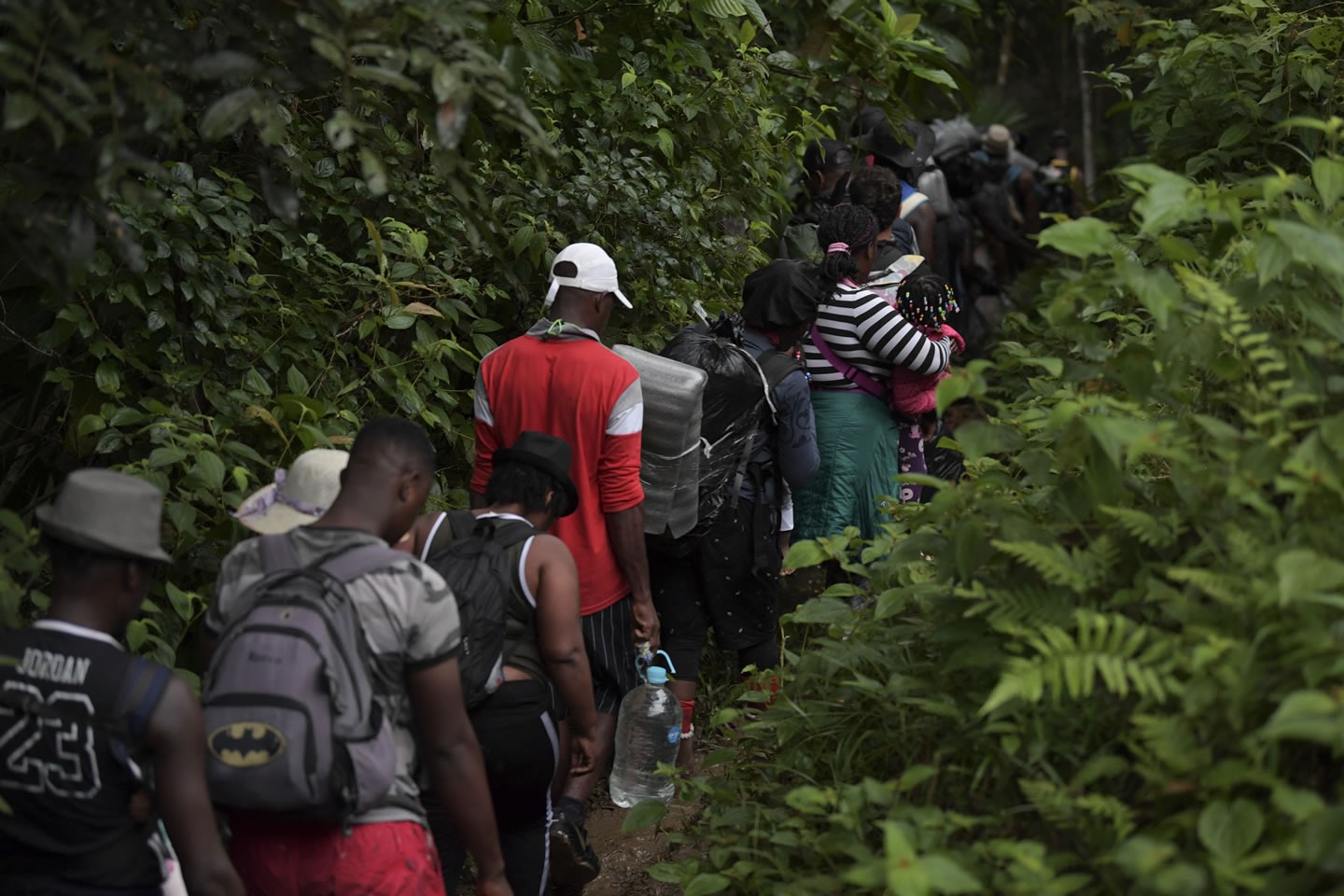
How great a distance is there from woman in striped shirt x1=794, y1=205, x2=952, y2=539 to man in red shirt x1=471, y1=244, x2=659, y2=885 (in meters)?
1.45

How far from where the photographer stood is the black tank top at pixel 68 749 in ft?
8.70

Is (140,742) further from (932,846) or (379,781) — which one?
(932,846)

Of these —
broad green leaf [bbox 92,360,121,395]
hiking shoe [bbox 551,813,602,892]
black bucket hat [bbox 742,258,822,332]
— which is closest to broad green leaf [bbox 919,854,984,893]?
hiking shoe [bbox 551,813,602,892]

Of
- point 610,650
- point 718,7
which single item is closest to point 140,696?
point 610,650

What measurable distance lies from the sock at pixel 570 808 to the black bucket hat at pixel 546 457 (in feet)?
3.90

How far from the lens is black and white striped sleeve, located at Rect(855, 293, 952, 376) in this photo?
237 inches

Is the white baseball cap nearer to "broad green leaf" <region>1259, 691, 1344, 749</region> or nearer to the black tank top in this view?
A: the black tank top

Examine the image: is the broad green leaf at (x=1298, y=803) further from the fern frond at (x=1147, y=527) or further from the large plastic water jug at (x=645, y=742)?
the large plastic water jug at (x=645, y=742)

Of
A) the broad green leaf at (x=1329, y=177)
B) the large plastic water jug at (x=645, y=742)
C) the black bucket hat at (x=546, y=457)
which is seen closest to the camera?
the broad green leaf at (x=1329, y=177)

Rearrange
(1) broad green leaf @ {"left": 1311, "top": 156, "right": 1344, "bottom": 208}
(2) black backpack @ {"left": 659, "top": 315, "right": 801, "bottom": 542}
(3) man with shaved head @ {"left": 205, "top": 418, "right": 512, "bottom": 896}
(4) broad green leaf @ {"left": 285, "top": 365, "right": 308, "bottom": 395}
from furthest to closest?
(2) black backpack @ {"left": 659, "top": 315, "right": 801, "bottom": 542} < (4) broad green leaf @ {"left": 285, "top": 365, "right": 308, "bottom": 395} < (1) broad green leaf @ {"left": 1311, "top": 156, "right": 1344, "bottom": 208} < (3) man with shaved head @ {"left": 205, "top": 418, "right": 512, "bottom": 896}

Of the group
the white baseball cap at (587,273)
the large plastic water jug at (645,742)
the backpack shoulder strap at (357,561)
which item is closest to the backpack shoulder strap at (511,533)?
the backpack shoulder strap at (357,561)

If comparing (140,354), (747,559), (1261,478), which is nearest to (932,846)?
(1261,478)

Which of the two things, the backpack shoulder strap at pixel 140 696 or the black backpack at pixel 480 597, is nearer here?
the backpack shoulder strap at pixel 140 696

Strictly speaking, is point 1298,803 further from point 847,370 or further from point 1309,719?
point 847,370
